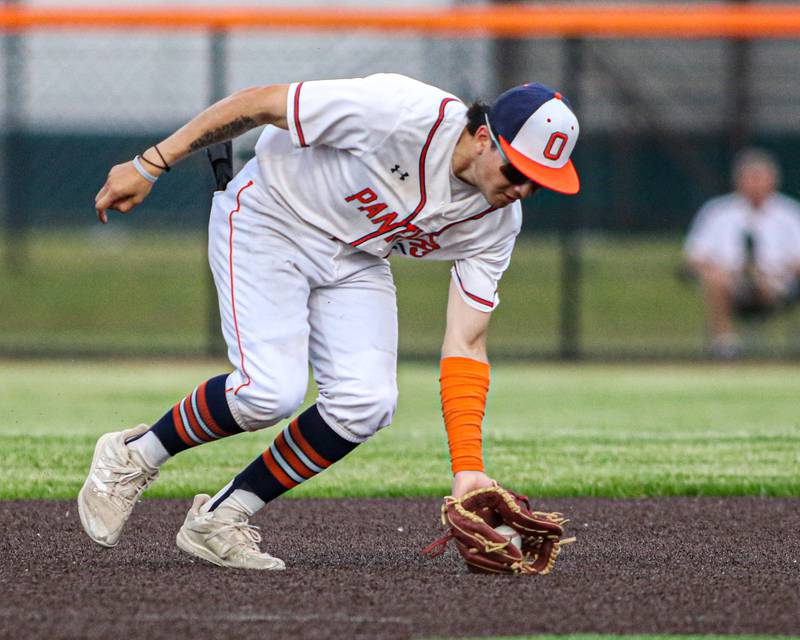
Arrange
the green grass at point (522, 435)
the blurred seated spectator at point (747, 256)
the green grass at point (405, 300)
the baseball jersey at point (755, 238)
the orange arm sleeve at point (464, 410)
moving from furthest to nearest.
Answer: the green grass at point (405, 300), the baseball jersey at point (755, 238), the blurred seated spectator at point (747, 256), the green grass at point (522, 435), the orange arm sleeve at point (464, 410)

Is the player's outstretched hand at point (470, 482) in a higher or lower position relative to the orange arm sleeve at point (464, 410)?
lower

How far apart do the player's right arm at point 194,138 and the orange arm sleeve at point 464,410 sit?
0.97m

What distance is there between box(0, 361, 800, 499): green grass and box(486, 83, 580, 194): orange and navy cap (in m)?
2.36

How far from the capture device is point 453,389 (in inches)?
180

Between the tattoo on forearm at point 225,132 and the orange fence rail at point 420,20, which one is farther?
the orange fence rail at point 420,20

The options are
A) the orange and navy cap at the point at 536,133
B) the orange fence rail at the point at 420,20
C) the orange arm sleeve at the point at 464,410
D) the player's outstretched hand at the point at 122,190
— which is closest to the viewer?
the orange and navy cap at the point at 536,133

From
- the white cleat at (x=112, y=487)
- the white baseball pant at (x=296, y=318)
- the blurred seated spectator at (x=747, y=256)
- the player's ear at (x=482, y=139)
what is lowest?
the blurred seated spectator at (x=747, y=256)

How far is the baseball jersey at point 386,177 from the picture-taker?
4.49m

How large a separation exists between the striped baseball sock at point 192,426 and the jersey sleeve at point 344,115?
0.84 meters

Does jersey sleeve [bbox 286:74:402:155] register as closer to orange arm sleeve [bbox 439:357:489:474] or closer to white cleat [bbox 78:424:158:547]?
orange arm sleeve [bbox 439:357:489:474]

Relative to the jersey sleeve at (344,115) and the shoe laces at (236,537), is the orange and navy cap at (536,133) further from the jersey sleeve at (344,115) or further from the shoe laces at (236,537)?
the shoe laces at (236,537)

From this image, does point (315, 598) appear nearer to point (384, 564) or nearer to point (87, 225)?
point (384, 564)

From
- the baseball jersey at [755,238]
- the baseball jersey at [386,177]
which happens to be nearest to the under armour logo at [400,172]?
the baseball jersey at [386,177]

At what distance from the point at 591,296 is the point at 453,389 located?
13.1 metres
